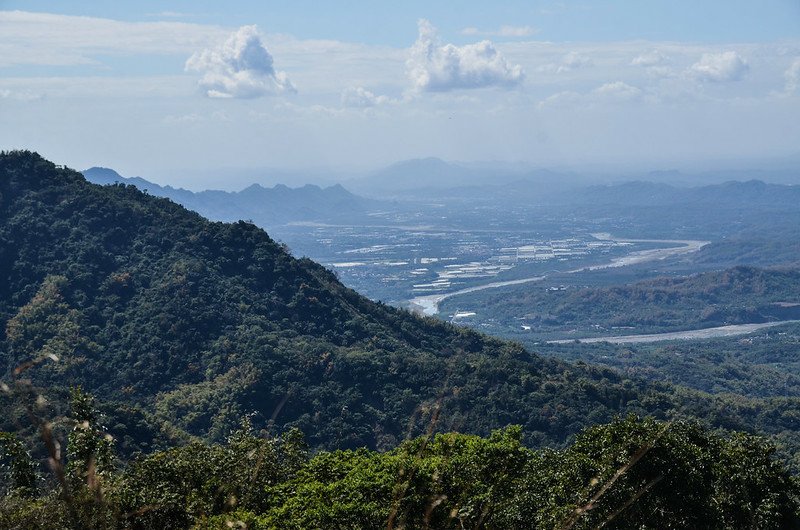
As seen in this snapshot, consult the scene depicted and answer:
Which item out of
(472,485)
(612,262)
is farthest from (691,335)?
(472,485)

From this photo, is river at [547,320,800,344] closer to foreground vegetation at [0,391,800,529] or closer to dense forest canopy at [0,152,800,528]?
dense forest canopy at [0,152,800,528]

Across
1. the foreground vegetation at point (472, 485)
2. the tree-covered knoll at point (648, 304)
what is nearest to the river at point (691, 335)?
the tree-covered knoll at point (648, 304)

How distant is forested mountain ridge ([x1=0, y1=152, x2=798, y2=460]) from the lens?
37062 mm

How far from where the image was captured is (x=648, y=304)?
11044 centimetres

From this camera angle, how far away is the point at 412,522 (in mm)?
12297

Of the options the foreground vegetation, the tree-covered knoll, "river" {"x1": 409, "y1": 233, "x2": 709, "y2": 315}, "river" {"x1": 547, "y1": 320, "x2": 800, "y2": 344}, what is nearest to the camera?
the foreground vegetation

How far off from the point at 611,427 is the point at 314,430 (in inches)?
922

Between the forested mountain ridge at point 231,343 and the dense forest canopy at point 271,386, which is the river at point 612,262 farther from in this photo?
the dense forest canopy at point 271,386

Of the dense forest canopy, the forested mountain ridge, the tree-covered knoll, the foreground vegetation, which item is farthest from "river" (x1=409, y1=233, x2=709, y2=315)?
the foreground vegetation

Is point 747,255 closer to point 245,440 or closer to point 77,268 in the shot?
point 77,268

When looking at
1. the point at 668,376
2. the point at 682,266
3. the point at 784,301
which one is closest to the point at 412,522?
the point at 668,376

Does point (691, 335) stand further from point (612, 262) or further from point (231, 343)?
point (231, 343)

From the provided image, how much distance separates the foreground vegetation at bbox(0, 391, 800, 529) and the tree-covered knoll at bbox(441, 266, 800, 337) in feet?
274

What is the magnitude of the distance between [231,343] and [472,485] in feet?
95.1
